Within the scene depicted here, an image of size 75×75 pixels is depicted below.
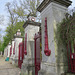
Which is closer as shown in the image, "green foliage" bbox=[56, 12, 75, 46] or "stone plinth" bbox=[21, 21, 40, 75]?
"green foliage" bbox=[56, 12, 75, 46]

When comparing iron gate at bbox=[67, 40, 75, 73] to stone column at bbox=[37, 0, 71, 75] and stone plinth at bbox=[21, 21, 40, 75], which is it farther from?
stone plinth at bbox=[21, 21, 40, 75]

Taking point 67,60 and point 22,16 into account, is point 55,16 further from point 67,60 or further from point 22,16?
point 22,16

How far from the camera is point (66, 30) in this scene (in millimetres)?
3016

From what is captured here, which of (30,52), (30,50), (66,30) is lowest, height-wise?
(30,52)

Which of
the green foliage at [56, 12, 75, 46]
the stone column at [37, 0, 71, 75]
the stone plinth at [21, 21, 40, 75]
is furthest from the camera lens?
the stone plinth at [21, 21, 40, 75]

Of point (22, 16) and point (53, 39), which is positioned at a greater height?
point (22, 16)

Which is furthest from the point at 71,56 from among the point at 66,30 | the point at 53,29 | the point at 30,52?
the point at 30,52

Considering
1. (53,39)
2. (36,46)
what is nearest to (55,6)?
(53,39)

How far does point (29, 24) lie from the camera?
5871 mm

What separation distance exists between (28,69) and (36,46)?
148 centimetres

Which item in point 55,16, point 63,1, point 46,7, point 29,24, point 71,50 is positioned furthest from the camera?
point 29,24

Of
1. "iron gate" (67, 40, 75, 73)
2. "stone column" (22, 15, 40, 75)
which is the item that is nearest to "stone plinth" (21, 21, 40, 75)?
"stone column" (22, 15, 40, 75)

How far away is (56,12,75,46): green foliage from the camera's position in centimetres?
275

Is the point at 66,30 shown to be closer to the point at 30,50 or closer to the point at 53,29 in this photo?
the point at 53,29
